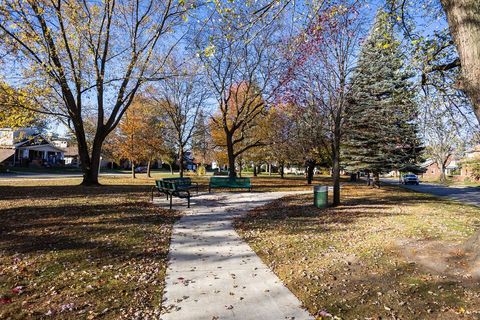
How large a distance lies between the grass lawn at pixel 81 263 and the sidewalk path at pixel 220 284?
0.24 meters

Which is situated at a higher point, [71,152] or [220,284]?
[71,152]

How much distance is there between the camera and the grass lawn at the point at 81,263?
4086 mm

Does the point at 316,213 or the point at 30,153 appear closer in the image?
the point at 316,213

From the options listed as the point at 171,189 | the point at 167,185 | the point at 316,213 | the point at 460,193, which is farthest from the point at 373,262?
the point at 460,193

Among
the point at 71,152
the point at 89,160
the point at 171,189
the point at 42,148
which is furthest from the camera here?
the point at 71,152

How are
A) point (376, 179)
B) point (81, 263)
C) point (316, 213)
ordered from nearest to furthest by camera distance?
1. point (81, 263)
2. point (316, 213)
3. point (376, 179)

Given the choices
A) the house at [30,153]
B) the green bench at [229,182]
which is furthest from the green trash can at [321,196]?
the house at [30,153]

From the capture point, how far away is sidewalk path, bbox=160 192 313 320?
3980mm

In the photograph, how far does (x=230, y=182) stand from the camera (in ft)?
61.8

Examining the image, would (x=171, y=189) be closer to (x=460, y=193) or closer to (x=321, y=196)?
(x=321, y=196)

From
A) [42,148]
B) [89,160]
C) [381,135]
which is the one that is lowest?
[89,160]

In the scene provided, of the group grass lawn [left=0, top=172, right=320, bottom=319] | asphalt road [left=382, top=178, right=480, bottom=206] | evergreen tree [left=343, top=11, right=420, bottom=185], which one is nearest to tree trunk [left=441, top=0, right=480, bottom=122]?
grass lawn [left=0, top=172, right=320, bottom=319]

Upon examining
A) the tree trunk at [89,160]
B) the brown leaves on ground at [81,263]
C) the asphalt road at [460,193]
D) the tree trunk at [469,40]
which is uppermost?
the tree trunk at [469,40]

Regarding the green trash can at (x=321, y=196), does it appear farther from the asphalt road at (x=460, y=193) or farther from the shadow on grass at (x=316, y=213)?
the asphalt road at (x=460, y=193)
